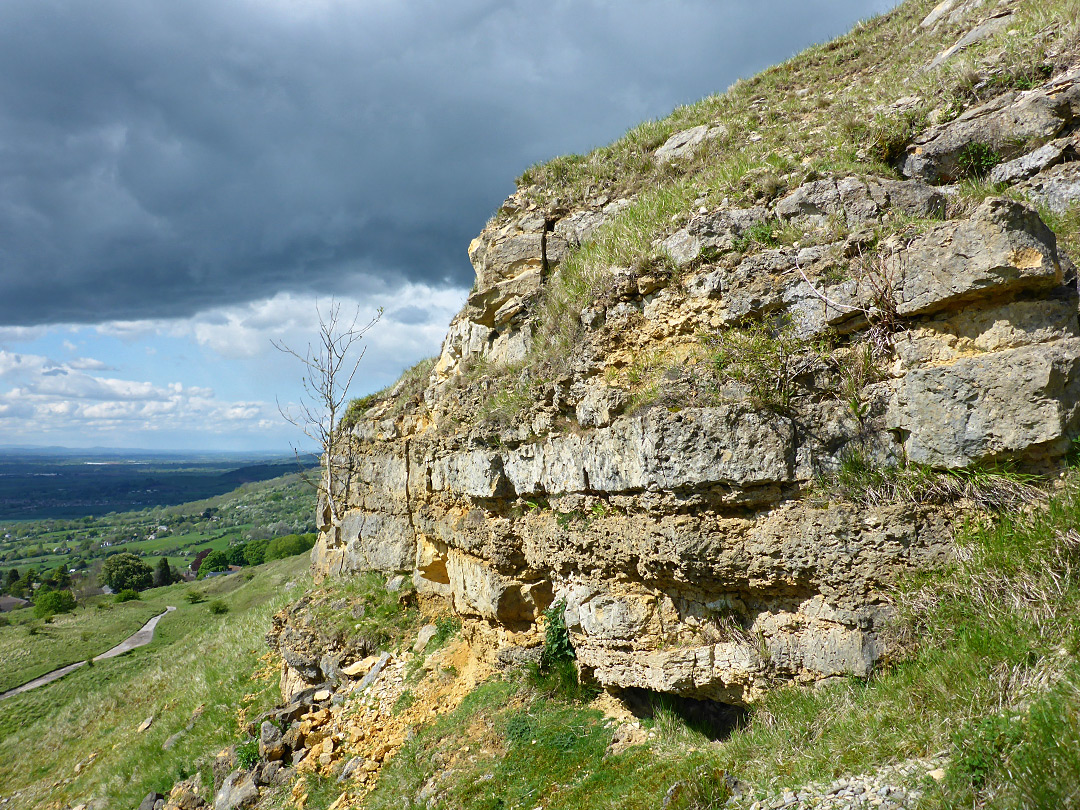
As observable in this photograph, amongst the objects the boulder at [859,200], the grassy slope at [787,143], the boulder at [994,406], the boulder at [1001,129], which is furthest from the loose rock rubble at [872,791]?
the boulder at [1001,129]

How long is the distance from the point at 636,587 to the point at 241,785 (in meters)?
8.23

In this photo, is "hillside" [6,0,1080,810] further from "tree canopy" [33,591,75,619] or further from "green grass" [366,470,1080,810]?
"tree canopy" [33,591,75,619]

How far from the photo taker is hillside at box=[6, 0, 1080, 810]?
14.7ft

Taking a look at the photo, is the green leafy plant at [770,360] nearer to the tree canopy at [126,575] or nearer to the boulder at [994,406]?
the boulder at [994,406]

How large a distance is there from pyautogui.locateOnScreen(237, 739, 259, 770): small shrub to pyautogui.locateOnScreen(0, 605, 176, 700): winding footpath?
27.0 metres

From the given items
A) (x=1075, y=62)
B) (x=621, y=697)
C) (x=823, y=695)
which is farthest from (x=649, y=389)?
(x=1075, y=62)

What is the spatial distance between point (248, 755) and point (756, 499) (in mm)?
10519

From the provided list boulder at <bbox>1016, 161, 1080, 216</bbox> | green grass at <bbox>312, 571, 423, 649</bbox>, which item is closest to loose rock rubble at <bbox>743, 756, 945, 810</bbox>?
boulder at <bbox>1016, 161, 1080, 216</bbox>

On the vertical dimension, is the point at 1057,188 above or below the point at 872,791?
above

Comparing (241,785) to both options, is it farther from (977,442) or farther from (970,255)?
(970,255)

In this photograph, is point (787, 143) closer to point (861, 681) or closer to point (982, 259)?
point (982, 259)

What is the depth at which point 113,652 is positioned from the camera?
33531 millimetres

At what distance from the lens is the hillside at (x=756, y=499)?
4.49 metres

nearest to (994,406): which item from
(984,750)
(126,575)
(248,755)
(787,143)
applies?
(984,750)
